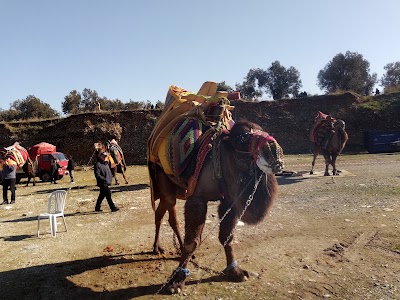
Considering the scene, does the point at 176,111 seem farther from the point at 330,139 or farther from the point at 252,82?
the point at 252,82

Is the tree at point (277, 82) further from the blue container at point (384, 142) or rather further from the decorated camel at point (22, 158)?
the decorated camel at point (22, 158)

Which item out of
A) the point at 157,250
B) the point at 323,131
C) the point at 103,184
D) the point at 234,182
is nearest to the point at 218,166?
the point at 234,182

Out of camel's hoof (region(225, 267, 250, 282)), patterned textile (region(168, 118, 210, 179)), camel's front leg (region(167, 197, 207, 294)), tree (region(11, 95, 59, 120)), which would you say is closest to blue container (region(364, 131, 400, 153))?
camel's hoof (region(225, 267, 250, 282))

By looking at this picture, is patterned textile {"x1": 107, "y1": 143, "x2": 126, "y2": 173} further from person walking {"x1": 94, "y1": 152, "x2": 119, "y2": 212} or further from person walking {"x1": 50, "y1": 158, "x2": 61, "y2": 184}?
person walking {"x1": 94, "y1": 152, "x2": 119, "y2": 212}

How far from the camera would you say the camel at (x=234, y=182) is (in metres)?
3.75

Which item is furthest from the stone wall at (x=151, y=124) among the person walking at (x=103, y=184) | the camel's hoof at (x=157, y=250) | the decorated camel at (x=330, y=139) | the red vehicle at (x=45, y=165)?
the camel's hoof at (x=157, y=250)

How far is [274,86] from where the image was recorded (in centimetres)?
4659

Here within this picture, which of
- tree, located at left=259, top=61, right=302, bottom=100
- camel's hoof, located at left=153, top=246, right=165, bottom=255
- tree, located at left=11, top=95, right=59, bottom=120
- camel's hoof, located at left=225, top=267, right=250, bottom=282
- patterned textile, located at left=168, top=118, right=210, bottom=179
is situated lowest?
camel's hoof, located at left=153, top=246, right=165, bottom=255

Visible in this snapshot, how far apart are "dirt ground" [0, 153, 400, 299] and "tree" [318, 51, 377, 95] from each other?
36750mm

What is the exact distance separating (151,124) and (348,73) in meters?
26.3

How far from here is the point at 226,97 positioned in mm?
4648

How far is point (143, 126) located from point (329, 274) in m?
28.5

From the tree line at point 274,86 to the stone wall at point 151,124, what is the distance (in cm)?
658

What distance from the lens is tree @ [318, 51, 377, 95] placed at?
140 ft
